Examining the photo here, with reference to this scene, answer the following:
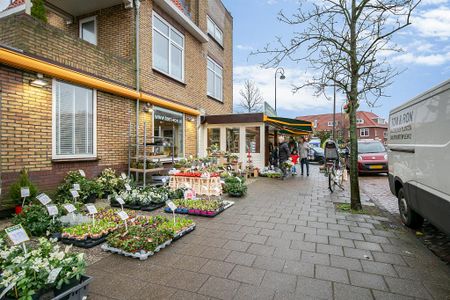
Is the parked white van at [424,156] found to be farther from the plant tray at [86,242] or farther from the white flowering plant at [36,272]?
the plant tray at [86,242]

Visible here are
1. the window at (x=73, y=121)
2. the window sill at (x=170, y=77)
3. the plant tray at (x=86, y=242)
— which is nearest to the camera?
the plant tray at (x=86, y=242)

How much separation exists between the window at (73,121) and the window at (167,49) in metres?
3.35

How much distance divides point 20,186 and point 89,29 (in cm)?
675

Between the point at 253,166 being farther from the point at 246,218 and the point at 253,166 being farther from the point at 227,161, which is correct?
the point at 246,218

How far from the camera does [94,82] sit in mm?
6438

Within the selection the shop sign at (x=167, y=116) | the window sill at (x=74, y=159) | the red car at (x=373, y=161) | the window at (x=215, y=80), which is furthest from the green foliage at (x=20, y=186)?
the red car at (x=373, y=161)

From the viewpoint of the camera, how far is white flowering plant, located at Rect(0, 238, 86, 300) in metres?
1.99

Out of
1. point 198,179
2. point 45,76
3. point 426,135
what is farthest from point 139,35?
point 426,135

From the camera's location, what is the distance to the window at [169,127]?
9164 millimetres

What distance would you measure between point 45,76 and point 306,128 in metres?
11.2

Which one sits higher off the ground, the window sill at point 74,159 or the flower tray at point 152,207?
the window sill at point 74,159

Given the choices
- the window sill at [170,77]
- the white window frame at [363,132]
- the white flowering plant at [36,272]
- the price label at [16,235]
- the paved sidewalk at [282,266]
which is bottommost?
the paved sidewalk at [282,266]

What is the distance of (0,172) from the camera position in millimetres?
4727

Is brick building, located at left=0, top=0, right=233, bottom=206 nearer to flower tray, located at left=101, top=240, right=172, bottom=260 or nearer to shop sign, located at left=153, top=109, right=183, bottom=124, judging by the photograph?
shop sign, located at left=153, top=109, right=183, bottom=124
